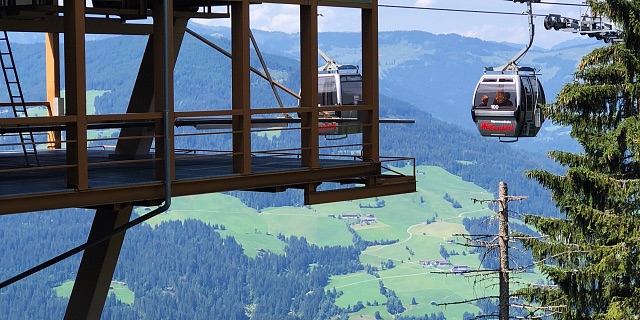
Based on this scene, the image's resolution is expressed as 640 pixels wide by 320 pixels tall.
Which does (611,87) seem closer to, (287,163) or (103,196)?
(287,163)

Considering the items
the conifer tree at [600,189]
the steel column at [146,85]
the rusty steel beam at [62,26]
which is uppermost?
the rusty steel beam at [62,26]

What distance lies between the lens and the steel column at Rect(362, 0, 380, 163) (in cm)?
1354

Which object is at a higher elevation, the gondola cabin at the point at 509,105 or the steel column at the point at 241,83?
Answer: the steel column at the point at 241,83

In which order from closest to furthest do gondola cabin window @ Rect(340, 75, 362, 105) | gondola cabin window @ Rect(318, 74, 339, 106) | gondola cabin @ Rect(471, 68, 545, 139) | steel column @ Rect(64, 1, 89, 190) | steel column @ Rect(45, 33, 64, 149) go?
steel column @ Rect(64, 1, 89, 190)
steel column @ Rect(45, 33, 64, 149)
gondola cabin @ Rect(471, 68, 545, 139)
gondola cabin window @ Rect(340, 75, 362, 105)
gondola cabin window @ Rect(318, 74, 339, 106)

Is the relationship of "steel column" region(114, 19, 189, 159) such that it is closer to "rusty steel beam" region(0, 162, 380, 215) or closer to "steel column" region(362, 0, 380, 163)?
"rusty steel beam" region(0, 162, 380, 215)

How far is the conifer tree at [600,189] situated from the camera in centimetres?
2386

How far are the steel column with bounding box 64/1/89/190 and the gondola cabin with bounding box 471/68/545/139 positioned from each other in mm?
17768

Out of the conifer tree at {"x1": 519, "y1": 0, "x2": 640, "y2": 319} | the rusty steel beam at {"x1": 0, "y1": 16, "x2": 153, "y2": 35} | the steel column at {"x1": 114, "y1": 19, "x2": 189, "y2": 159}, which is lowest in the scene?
the conifer tree at {"x1": 519, "y1": 0, "x2": 640, "y2": 319}

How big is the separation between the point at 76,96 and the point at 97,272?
11.0 feet

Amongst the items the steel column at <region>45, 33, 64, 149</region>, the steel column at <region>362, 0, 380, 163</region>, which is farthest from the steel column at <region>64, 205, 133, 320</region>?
the steel column at <region>45, 33, 64, 149</region>

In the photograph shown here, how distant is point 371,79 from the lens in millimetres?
13625

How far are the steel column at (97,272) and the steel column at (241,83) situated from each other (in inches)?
69.4

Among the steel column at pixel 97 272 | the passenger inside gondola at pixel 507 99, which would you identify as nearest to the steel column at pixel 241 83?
the steel column at pixel 97 272

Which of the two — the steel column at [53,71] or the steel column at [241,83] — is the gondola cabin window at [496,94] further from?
the steel column at [241,83]
